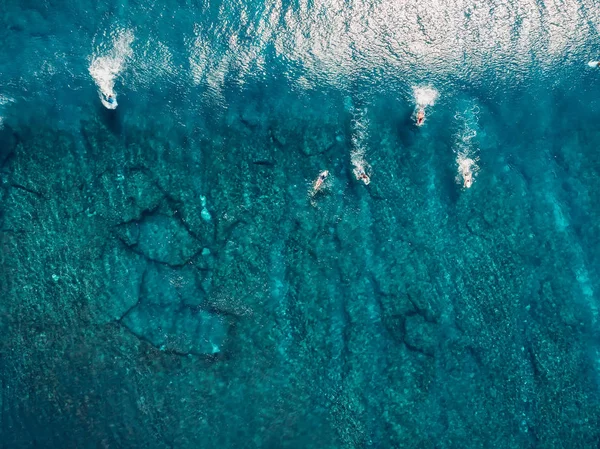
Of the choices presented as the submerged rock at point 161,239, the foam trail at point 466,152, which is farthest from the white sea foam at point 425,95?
the submerged rock at point 161,239

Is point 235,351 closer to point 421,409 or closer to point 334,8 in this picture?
point 421,409

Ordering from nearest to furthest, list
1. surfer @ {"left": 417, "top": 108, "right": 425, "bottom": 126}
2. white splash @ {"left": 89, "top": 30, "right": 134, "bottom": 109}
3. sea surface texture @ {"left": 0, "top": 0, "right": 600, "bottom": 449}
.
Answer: sea surface texture @ {"left": 0, "top": 0, "right": 600, "bottom": 449} → white splash @ {"left": 89, "top": 30, "right": 134, "bottom": 109} → surfer @ {"left": 417, "top": 108, "right": 425, "bottom": 126}

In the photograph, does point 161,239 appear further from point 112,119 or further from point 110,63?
point 110,63

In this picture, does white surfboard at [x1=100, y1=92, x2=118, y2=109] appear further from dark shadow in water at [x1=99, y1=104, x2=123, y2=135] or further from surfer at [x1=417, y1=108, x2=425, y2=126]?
surfer at [x1=417, y1=108, x2=425, y2=126]

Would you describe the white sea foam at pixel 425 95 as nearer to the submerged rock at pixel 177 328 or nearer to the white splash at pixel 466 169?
the white splash at pixel 466 169

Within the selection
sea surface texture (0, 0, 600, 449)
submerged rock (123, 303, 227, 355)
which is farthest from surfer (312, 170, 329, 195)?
submerged rock (123, 303, 227, 355)

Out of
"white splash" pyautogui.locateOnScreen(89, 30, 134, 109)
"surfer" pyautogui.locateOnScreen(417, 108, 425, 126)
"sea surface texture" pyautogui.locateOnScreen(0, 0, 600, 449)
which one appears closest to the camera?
"sea surface texture" pyautogui.locateOnScreen(0, 0, 600, 449)
